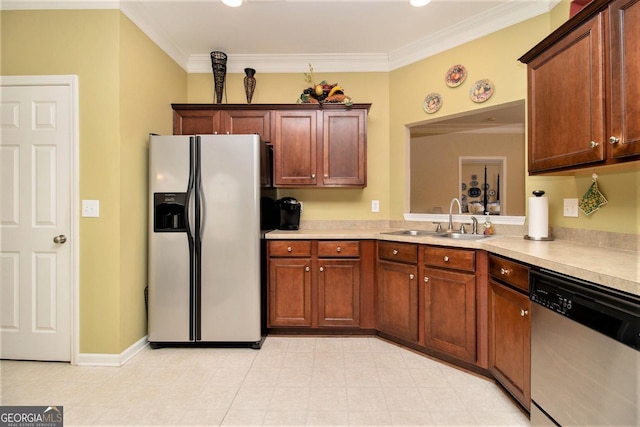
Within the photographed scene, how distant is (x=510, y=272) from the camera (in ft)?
5.89

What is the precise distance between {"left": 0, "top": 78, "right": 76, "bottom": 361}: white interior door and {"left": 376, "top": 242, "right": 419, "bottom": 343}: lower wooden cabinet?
2381 mm

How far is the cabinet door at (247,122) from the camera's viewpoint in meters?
3.05

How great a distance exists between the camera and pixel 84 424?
1658 mm

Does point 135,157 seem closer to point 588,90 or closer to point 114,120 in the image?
point 114,120

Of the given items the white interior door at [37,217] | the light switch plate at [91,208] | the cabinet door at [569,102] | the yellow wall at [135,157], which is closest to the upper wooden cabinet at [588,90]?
the cabinet door at [569,102]

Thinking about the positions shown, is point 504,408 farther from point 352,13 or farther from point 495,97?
point 352,13

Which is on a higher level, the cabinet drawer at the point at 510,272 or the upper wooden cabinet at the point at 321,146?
the upper wooden cabinet at the point at 321,146

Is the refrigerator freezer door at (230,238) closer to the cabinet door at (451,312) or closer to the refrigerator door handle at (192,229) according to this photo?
the refrigerator door handle at (192,229)

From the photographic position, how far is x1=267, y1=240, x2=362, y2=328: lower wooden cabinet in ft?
8.99

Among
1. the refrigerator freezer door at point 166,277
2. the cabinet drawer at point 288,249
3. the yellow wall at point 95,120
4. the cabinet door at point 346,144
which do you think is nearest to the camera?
the yellow wall at point 95,120

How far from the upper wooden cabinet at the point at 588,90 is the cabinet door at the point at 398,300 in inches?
47.1

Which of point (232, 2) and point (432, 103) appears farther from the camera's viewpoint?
point (432, 103)

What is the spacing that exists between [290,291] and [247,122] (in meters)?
1.68

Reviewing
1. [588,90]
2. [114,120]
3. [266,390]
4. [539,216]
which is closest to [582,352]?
[539,216]
